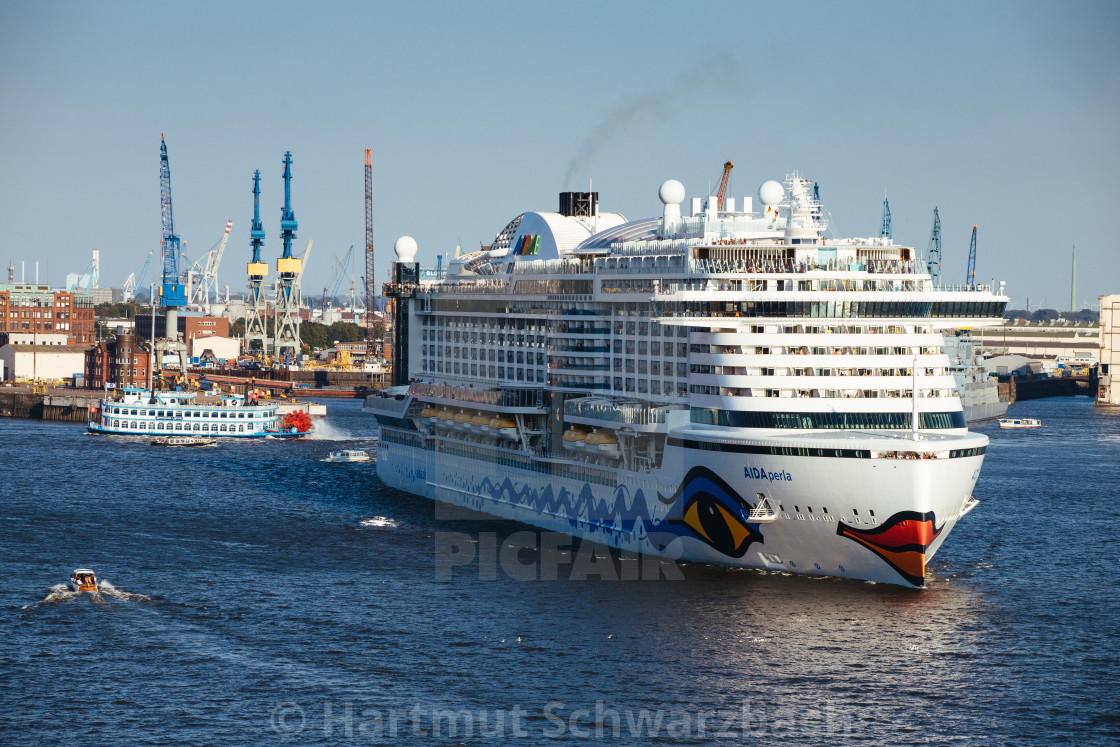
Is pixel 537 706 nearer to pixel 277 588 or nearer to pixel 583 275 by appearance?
pixel 277 588

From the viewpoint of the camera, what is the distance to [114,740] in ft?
116

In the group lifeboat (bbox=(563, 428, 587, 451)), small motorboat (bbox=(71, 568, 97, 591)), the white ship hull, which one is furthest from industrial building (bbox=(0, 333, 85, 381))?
the white ship hull

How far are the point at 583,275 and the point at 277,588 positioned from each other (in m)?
19.4

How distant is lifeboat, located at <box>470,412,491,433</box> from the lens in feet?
219

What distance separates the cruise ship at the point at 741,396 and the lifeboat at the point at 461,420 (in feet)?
7.64

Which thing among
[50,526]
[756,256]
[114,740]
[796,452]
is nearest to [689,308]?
[756,256]

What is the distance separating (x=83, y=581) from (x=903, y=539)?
29400mm

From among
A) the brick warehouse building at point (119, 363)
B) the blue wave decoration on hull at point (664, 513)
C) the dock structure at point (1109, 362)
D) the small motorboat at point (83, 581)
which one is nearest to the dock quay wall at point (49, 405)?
the brick warehouse building at point (119, 363)

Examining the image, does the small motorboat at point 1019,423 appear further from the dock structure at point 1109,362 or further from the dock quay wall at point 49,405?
the dock quay wall at point 49,405

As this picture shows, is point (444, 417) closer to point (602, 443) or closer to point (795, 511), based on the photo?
point (602, 443)

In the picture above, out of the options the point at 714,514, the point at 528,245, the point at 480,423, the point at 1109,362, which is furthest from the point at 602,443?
the point at 1109,362

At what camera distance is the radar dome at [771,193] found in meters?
60.5

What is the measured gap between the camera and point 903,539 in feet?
154

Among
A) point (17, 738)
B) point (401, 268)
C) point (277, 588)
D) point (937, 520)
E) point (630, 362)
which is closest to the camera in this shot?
point (17, 738)
